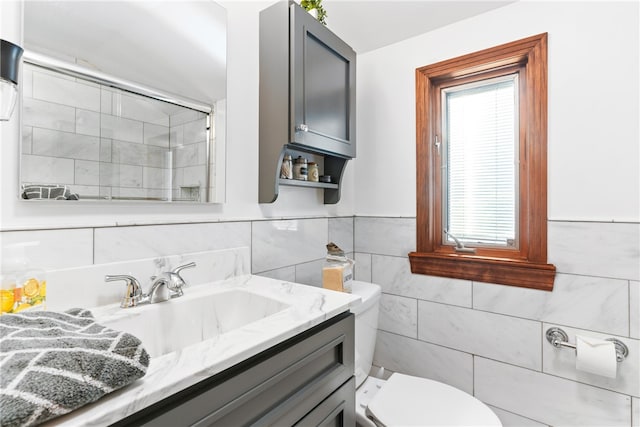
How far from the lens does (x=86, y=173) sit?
886 mm

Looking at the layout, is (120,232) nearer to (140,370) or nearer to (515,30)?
(140,370)

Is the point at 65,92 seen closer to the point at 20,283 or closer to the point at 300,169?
the point at 20,283

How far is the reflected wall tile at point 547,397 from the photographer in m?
1.29

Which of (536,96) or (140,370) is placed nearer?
(140,370)

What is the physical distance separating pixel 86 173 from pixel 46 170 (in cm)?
8

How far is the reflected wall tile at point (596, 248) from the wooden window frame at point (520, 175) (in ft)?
0.16

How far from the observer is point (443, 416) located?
1.21 metres

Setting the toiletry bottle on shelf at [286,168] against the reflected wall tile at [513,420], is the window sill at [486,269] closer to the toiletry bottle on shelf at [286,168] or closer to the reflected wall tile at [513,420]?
the reflected wall tile at [513,420]

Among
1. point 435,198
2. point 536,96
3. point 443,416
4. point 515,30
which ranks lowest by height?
point 443,416

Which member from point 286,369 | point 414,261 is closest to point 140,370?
point 286,369

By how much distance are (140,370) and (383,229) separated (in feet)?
5.09

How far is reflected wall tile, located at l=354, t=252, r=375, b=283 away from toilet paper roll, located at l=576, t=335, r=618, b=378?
99 centimetres

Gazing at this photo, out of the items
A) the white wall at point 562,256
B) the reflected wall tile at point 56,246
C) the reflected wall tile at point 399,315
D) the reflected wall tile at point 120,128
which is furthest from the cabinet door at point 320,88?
the reflected wall tile at point 399,315

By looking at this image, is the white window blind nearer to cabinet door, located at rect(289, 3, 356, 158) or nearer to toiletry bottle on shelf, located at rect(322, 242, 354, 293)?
cabinet door, located at rect(289, 3, 356, 158)
